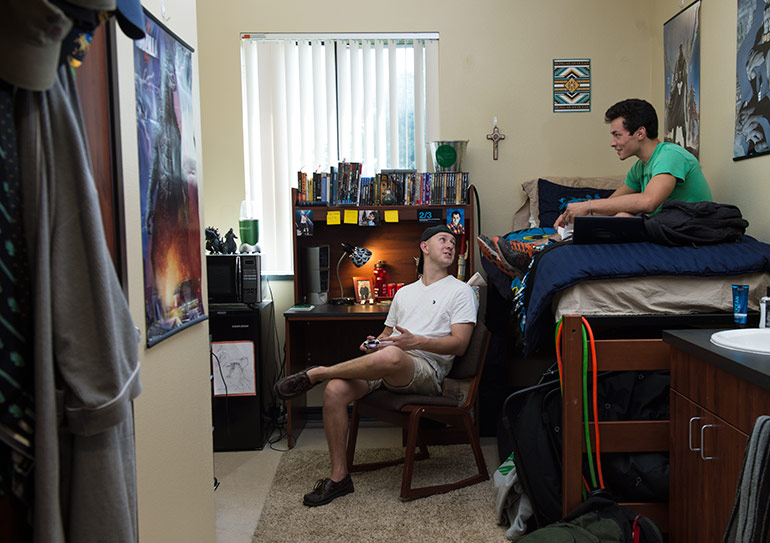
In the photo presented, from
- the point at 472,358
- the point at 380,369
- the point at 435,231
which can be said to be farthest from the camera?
the point at 435,231

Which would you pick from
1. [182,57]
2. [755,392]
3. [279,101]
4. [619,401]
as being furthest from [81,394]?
[279,101]

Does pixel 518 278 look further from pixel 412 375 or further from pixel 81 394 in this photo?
pixel 81 394

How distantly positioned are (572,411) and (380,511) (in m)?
1.04

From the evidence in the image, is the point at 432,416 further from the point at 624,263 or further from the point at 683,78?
the point at 683,78

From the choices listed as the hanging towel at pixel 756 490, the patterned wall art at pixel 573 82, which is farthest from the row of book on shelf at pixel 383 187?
the hanging towel at pixel 756 490

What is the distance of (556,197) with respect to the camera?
12.5 ft

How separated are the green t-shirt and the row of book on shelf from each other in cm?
125

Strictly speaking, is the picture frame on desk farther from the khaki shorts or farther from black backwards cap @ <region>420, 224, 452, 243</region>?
the khaki shorts

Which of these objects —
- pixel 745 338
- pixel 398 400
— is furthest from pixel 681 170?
pixel 398 400

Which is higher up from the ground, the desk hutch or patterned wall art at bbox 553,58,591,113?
patterned wall art at bbox 553,58,591,113

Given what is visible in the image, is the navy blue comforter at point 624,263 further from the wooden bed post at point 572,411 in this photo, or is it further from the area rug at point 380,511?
the area rug at point 380,511

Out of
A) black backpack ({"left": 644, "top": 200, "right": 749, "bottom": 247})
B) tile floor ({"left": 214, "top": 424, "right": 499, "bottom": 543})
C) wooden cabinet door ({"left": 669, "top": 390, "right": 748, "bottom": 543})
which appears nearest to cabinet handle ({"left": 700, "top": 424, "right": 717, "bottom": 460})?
wooden cabinet door ({"left": 669, "top": 390, "right": 748, "bottom": 543})

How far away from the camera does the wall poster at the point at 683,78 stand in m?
3.33

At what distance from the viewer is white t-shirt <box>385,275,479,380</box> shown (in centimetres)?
319
